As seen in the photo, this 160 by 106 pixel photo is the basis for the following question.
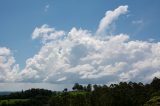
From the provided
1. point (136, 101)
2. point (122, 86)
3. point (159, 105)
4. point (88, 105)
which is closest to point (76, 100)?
point (88, 105)

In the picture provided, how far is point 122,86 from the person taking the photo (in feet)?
506

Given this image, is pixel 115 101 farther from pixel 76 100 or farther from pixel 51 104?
pixel 51 104

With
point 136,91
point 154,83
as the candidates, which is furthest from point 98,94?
point 154,83

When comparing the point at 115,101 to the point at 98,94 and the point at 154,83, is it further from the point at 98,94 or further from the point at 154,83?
the point at 154,83

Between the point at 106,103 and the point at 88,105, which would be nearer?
the point at 106,103

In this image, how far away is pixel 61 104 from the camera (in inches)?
6826

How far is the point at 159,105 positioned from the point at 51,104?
93319 mm

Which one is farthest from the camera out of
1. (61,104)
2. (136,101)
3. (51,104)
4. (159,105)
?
(51,104)

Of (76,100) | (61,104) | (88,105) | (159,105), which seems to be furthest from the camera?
(61,104)

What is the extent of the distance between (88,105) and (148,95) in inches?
1030

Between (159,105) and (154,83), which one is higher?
(154,83)

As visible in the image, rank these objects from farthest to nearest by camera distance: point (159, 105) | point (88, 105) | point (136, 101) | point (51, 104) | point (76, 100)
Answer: point (51, 104), point (76, 100), point (88, 105), point (136, 101), point (159, 105)

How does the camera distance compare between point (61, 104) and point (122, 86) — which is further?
point (61, 104)

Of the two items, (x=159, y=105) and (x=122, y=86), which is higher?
(x=122, y=86)
